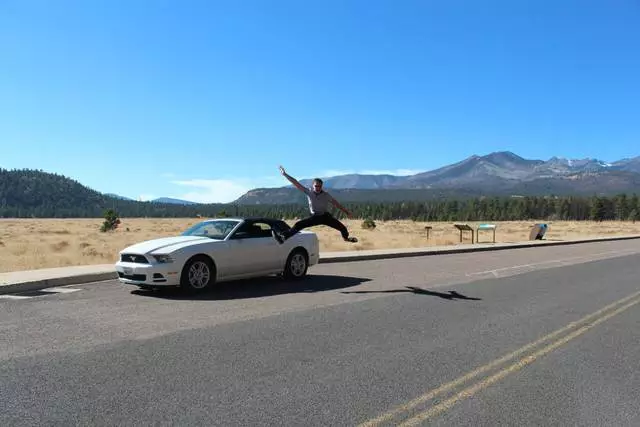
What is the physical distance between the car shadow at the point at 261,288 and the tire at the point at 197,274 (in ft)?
0.45

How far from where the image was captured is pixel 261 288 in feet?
36.8

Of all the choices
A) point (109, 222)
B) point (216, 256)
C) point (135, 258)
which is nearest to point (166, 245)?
point (135, 258)

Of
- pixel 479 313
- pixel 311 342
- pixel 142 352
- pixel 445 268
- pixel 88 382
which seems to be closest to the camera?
pixel 88 382

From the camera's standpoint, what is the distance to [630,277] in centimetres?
1540

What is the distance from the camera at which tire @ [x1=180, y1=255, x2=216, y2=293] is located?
33.1 ft

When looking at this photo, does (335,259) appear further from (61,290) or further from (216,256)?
(61,290)

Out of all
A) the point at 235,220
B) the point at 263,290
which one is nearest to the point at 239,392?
the point at 263,290

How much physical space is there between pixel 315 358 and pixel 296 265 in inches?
263

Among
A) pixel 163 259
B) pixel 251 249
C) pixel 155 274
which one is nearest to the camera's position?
pixel 155 274

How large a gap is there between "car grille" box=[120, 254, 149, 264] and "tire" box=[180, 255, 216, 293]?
709 millimetres

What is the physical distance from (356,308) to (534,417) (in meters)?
4.70

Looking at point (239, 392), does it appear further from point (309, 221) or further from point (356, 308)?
point (309, 221)

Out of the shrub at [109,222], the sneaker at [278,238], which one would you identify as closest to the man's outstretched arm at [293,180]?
the sneaker at [278,238]

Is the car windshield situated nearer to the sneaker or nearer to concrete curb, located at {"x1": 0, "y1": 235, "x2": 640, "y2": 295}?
the sneaker
